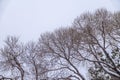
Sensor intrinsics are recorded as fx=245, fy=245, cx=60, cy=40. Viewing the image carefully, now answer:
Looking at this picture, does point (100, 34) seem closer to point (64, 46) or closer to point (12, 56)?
point (64, 46)

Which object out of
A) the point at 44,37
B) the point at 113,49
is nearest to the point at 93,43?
the point at 113,49

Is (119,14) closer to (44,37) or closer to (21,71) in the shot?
(44,37)

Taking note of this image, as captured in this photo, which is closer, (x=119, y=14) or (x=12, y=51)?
(x=119, y=14)

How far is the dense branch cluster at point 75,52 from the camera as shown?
16.2 metres

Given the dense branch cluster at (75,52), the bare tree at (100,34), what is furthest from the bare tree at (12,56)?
the bare tree at (100,34)

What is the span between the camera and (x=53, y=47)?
17391 millimetres

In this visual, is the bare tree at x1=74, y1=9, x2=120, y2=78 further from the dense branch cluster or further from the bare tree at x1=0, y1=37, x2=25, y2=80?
the bare tree at x1=0, y1=37, x2=25, y2=80

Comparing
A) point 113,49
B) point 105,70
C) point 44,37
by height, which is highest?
point 44,37

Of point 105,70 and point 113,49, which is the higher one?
point 113,49

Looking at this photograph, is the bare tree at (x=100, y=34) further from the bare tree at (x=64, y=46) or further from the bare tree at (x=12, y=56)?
the bare tree at (x=12, y=56)

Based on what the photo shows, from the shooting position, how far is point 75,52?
16750mm

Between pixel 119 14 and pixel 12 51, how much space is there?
7720 millimetres

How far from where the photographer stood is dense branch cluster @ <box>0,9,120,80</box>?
1617 cm

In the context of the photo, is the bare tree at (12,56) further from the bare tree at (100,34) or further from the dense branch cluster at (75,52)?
the bare tree at (100,34)
